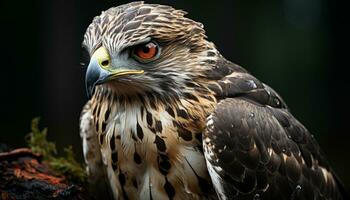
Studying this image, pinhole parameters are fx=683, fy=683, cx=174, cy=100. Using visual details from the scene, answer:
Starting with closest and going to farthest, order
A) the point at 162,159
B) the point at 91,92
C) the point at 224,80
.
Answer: the point at 91,92
the point at 162,159
the point at 224,80

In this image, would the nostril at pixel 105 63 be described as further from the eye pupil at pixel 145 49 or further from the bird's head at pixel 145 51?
the eye pupil at pixel 145 49

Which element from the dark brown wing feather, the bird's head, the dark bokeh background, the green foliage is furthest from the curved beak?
the dark bokeh background

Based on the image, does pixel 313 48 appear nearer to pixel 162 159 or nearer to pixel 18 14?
pixel 18 14

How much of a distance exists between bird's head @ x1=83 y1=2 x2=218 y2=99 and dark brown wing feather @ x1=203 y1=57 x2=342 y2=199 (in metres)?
0.23

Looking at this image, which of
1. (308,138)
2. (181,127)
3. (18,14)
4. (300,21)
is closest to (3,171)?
(181,127)

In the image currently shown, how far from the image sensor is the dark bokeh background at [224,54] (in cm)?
816

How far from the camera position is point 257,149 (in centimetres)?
376

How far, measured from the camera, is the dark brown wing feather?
3.65m

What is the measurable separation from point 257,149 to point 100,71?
96 centimetres

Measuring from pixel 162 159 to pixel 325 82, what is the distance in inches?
241

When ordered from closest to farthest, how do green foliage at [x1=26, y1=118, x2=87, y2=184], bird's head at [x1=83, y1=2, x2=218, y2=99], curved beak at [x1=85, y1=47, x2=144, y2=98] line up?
curved beak at [x1=85, y1=47, x2=144, y2=98], bird's head at [x1=83, y1=2, x2=218, y2=99], green foliage at [x1=26, y1=118, x2=87, y2=184]

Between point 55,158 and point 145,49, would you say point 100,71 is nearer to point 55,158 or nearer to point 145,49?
point 145,49

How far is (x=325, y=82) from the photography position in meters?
9.45

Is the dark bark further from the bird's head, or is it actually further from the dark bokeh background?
the dark bokeh background
